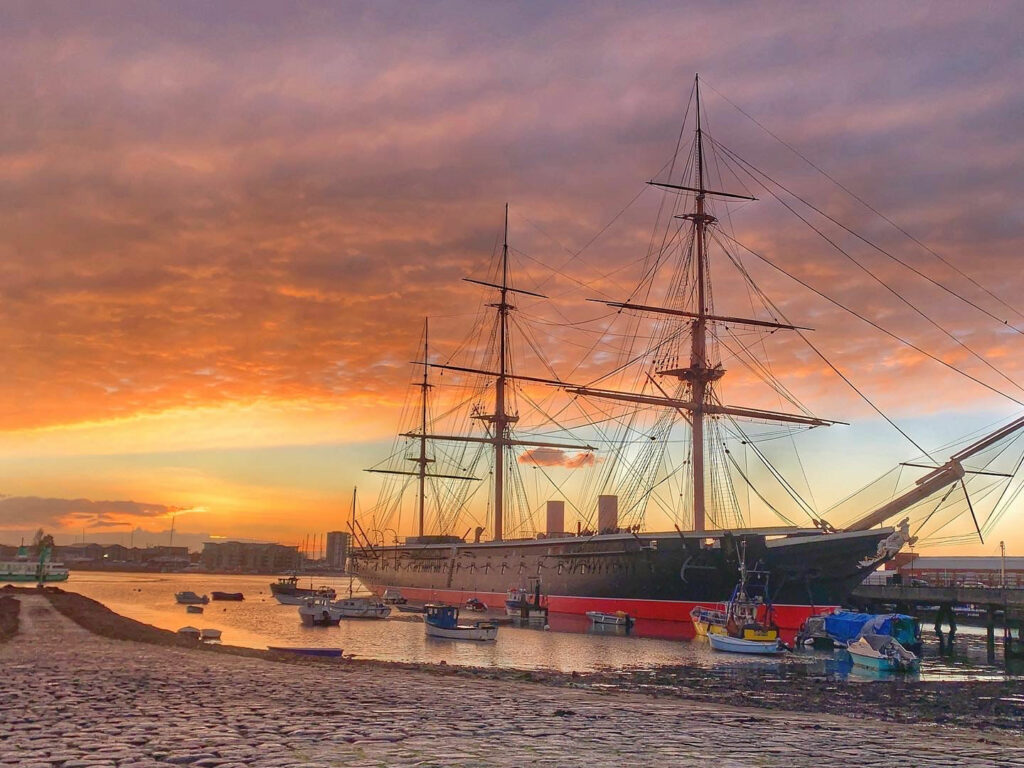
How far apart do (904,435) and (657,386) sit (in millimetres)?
21291

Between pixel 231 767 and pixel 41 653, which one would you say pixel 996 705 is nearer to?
pixel 231 767

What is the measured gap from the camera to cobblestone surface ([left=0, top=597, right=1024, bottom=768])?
10.2 metres

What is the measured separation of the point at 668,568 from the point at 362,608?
26971 millimetres

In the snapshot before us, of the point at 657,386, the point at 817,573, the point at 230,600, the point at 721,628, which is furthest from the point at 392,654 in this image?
the point at 230,600

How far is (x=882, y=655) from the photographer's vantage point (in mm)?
39719

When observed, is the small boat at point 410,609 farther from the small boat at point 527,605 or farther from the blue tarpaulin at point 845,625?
the blue tarpaulin at point 845,625

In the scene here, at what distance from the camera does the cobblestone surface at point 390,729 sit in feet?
33.3

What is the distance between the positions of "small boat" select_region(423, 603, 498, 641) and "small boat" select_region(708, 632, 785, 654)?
13.1 metres

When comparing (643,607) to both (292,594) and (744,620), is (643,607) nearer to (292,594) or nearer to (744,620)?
(744,620)

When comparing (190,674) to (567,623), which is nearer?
(190,674)

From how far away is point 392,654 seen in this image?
43.4 m

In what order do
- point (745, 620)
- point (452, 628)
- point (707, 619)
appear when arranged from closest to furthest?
point (745, 620)
point (452, 628)
point (707, 619)

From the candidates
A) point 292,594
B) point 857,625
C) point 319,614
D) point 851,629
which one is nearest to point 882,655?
point 857,625

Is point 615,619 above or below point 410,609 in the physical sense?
→ above
